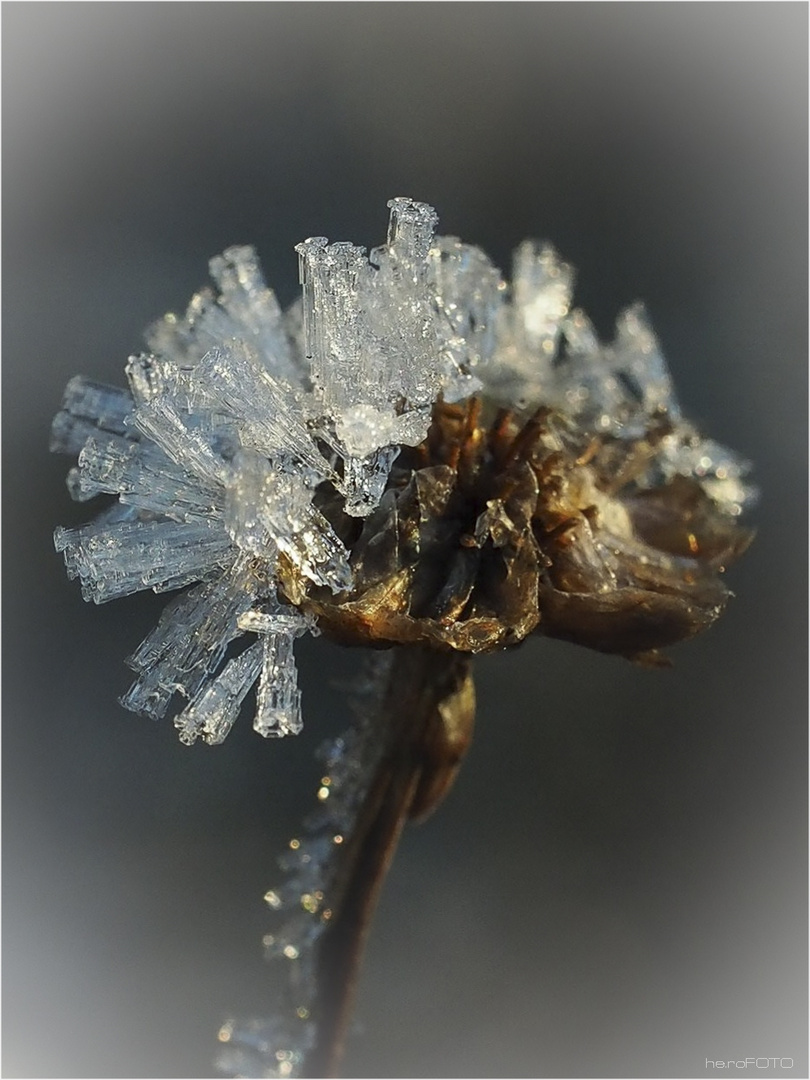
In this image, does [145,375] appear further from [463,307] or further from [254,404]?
[463,307]

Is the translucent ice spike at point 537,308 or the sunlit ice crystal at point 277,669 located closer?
the sunlit ice crystal at point 277,669

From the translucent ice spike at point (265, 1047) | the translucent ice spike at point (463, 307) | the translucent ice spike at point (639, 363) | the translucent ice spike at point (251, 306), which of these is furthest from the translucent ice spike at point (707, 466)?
the translucent ice spike at point (265, 1047)

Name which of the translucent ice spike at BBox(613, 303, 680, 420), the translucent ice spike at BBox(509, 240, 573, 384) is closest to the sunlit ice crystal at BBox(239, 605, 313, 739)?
the translucent ice spike at BBox(509, 240, 573, 384)

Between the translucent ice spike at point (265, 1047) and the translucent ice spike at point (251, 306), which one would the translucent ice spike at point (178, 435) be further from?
the translucent ice spike at point (265, 1047)

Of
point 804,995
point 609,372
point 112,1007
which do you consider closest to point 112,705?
point 112,1007

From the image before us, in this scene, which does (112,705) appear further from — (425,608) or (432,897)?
(425,608)

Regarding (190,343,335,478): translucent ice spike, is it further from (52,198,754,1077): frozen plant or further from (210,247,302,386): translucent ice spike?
(210,247,302,386): translucent ice spike
